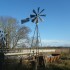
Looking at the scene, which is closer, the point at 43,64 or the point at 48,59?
the point at 43,64

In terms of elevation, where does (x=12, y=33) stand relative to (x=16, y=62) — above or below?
above

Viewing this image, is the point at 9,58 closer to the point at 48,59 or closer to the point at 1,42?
the point at 48,59

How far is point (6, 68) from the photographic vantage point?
27156mm

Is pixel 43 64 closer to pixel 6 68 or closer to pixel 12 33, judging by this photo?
pixel 6 68

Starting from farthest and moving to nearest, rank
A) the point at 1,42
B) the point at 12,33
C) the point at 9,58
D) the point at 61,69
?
the point at 12,33 → the point at 1,42 → the point at 9,58 → the point at 61,69

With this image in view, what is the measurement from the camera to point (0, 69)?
27.3 m

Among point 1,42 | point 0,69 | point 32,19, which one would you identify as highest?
point 32,19

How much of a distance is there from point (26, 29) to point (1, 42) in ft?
85.5

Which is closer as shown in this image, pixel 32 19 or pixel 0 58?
pixel 0 58

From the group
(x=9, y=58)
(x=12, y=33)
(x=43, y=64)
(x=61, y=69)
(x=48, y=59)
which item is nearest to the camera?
(x=61, y=69)

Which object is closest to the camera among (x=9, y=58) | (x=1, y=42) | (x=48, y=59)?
(x=9, y=58)

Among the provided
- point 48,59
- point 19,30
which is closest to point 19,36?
point 19,30

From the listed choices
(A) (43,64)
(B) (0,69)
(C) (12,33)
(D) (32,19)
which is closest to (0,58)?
(B) (0,69)

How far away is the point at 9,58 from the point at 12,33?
3534 centimetres
